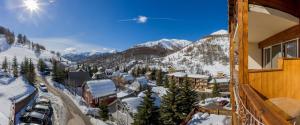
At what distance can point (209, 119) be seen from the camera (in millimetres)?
15555

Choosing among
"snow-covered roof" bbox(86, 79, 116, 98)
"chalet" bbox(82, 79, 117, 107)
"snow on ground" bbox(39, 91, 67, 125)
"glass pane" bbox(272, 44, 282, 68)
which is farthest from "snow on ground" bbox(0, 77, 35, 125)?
"glass pane" bbox(272, 44, 282, 68)

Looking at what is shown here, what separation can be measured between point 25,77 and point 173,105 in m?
34.9

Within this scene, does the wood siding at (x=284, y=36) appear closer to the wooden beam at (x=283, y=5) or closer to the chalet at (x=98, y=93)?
the wooden beam at (x=283, y=5)

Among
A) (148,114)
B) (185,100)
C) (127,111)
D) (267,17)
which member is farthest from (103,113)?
(267,17)

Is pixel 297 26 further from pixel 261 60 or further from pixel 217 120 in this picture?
pixel 217 120

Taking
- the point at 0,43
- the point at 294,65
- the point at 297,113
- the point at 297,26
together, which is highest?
the point at 0,43

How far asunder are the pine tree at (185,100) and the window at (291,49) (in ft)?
37.1

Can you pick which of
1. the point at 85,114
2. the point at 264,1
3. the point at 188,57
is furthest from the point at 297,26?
the point at 188,57

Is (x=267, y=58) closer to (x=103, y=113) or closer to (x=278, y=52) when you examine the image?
(x=278, y=52)

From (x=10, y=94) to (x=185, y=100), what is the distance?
24.6 m

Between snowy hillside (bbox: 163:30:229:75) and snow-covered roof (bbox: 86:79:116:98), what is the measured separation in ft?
238

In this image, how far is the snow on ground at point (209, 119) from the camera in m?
14.5

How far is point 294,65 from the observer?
160 inches

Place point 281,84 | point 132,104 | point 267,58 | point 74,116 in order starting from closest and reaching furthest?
point 281,84
point 267,58
point 74,116
point 132,104
